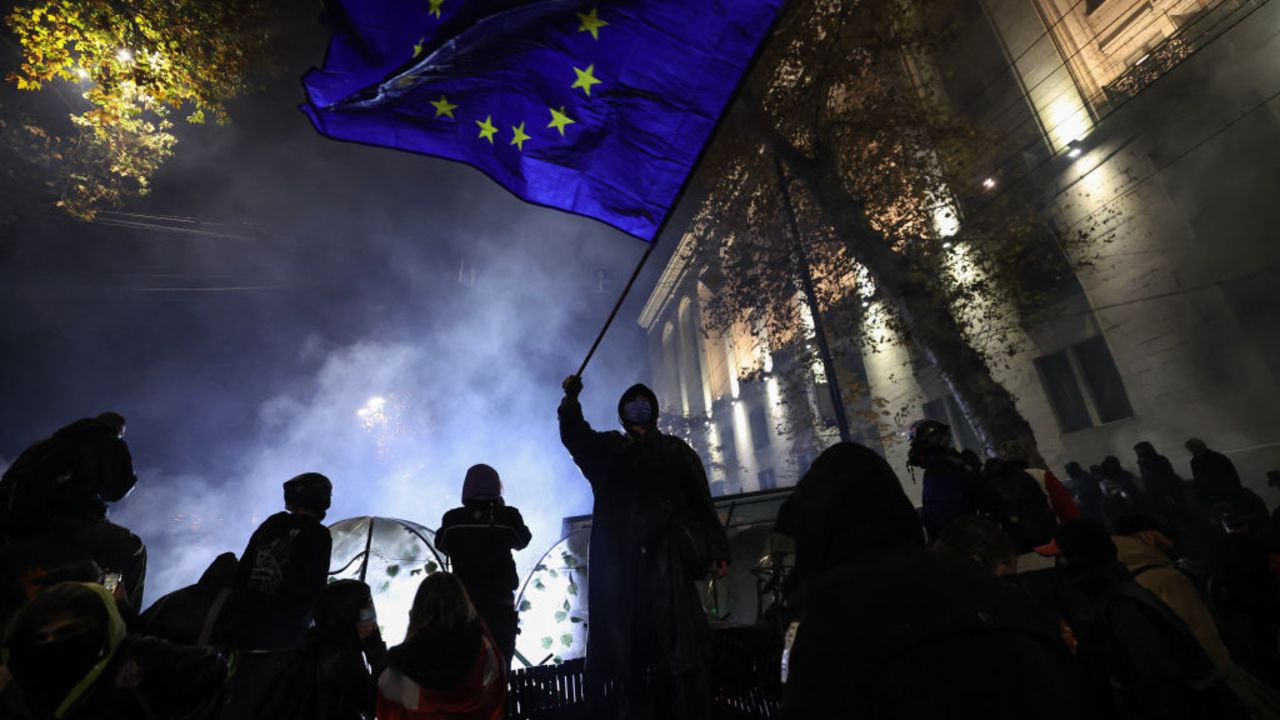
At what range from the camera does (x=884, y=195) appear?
14984 millimetres

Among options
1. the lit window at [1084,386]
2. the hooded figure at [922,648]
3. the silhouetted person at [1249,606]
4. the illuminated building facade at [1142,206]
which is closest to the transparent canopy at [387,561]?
the hooded figure at [922,648]

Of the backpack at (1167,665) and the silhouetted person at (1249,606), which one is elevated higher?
the backpack at (1167,665)

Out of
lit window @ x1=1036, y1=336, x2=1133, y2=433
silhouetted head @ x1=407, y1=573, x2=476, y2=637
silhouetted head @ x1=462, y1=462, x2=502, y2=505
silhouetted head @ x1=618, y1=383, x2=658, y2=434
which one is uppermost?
lit window @ x1=1036, y1=336, x2=1133, y2=433

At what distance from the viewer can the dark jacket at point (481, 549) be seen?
4289mm

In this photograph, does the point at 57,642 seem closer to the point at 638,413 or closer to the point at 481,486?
the point at 481,486

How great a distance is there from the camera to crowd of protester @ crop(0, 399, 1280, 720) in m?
1.13

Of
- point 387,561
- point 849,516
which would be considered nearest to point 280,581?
point 387,561

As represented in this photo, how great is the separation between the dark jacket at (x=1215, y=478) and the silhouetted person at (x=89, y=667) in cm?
1219

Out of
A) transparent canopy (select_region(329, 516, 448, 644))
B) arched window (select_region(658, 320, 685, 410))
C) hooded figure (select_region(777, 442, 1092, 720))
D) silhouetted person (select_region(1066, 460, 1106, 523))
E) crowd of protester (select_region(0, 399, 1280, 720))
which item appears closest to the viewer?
hooded figure (select_region(777, 442, 1092, 720))

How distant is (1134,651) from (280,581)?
5048mm

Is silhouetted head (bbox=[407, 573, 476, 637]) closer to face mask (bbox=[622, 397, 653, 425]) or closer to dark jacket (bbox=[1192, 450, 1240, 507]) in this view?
face mask (bbox=[622, 397, 653, 425])

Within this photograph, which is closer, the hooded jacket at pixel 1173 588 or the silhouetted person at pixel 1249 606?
the hooded jacket at pixel 1173 588

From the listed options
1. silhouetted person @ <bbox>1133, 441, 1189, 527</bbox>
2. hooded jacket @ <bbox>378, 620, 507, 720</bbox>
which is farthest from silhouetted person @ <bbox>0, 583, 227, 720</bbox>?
silhouetted person @ <bbox>1133, 441, 1189, 527</bbox>

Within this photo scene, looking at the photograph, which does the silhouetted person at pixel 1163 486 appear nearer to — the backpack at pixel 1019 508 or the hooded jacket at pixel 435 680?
the backpack at pixel 1019 508
